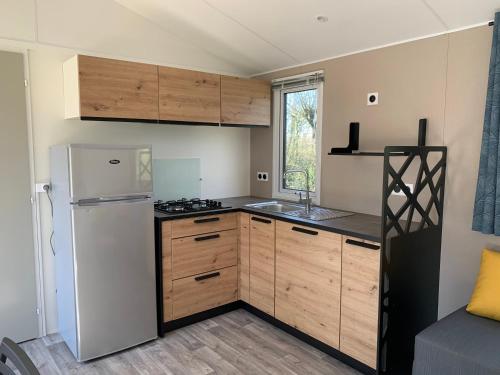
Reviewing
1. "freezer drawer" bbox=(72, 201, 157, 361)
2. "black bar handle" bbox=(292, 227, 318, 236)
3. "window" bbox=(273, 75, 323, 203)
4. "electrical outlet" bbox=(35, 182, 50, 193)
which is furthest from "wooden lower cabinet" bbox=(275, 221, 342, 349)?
"electrical outlet" bbox=(35, 182, 50, 193)

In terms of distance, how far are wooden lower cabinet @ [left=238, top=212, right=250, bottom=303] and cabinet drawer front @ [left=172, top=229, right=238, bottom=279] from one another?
0.15ft

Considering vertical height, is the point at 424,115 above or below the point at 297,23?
below

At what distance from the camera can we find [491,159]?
2182 mm

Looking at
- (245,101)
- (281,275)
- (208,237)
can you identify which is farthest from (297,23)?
(281,275)

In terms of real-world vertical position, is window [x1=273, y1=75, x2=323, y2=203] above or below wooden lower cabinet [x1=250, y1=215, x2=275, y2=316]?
above

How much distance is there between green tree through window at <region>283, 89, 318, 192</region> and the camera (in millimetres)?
3511

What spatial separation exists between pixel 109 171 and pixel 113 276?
754 millimetres

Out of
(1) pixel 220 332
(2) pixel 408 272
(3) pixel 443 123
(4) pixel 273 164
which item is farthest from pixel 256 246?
(3) pixel 443 123

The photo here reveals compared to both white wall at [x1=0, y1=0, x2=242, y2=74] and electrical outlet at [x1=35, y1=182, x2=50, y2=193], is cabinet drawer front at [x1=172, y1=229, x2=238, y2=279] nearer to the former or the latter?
electrical outlet at [x1=35, y1=182, x2=50, y2=193]

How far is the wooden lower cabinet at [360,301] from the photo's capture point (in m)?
2.33

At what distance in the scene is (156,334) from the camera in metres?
2.94

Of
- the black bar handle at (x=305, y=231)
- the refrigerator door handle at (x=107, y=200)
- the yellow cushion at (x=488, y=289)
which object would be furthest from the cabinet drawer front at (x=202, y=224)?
the yellow cushion at (x=488, y=289)

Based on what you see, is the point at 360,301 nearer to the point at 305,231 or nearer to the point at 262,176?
the point at 305,231

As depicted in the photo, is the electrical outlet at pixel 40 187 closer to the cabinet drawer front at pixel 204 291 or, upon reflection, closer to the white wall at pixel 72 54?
the white wall at pixel 72 54
